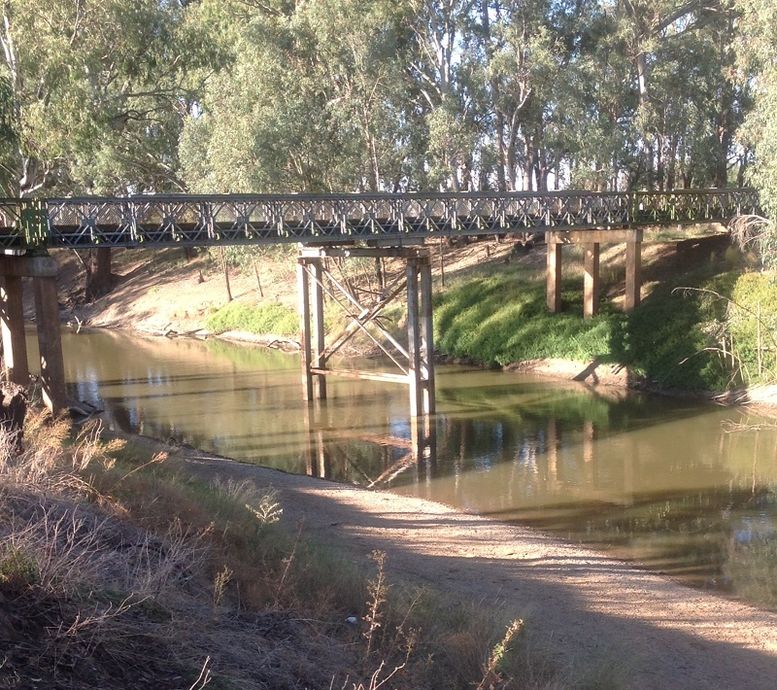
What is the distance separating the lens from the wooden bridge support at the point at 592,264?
24828 mm

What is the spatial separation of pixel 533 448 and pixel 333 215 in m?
7.12

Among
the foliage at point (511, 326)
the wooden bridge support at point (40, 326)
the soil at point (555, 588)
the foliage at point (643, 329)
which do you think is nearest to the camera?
the soil at point (555, 588)

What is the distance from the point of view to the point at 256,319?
111ft

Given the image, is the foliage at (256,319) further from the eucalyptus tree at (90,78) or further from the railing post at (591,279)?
the railing post at (591,279)

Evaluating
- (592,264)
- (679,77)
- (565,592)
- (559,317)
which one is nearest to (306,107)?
(592,264)

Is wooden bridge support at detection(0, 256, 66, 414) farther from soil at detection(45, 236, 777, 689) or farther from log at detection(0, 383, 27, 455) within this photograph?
log at detection(0, 383, 27, 455)

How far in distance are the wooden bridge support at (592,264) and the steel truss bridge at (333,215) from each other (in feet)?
1.64

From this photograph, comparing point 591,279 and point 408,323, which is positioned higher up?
point 591,279

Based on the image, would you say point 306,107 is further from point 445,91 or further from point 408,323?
point 408,323

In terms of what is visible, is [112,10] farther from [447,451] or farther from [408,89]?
[447,451]

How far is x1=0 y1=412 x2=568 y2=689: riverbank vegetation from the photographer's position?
4121 millimetres

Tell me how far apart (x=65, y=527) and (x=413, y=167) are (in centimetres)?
2598

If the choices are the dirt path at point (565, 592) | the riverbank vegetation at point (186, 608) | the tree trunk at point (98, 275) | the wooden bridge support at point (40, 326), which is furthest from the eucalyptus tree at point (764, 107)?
the tree trunk at point (98, 275)

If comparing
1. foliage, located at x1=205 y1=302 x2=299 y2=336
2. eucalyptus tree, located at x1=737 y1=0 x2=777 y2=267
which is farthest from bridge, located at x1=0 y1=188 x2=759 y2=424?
foliage, located at x1=205 y1=302 x2=299 y2=336
